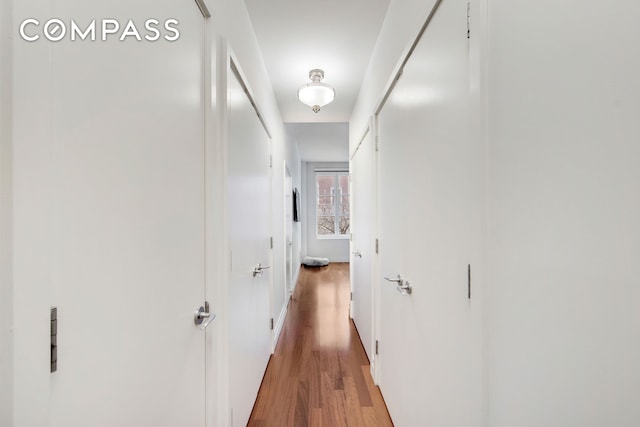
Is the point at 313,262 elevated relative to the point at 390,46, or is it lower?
lower

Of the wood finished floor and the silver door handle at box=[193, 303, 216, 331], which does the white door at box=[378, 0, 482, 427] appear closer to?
the wood finished floor

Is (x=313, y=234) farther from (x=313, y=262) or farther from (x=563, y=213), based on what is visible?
(x=563, y=213)

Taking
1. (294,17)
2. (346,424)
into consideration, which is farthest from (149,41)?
(346,424)

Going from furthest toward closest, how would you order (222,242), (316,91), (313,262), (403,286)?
(313,262)
(316,91)
(403,286)
(222,242)

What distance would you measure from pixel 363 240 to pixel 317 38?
1686 mm

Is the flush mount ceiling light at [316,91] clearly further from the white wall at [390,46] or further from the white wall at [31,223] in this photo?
the white wall at [31,223]

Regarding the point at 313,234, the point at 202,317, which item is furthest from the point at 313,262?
the point at 202,317

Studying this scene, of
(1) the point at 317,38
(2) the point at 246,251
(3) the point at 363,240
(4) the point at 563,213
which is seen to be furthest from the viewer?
(3) the point at 363,240

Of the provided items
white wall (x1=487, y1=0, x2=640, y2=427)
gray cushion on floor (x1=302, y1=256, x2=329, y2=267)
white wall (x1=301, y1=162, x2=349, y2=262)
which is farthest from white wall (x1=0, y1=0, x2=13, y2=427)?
white wall (x1=301, y1=162, x2=349, y2=262)

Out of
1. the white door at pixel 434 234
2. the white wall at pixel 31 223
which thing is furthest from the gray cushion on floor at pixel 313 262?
the white wall at pixel 31 223

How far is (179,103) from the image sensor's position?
0.89 metres

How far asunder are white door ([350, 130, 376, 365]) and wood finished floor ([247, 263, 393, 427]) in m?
0.19

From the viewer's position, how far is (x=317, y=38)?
1.99 metres

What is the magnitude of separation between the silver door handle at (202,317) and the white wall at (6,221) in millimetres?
610
